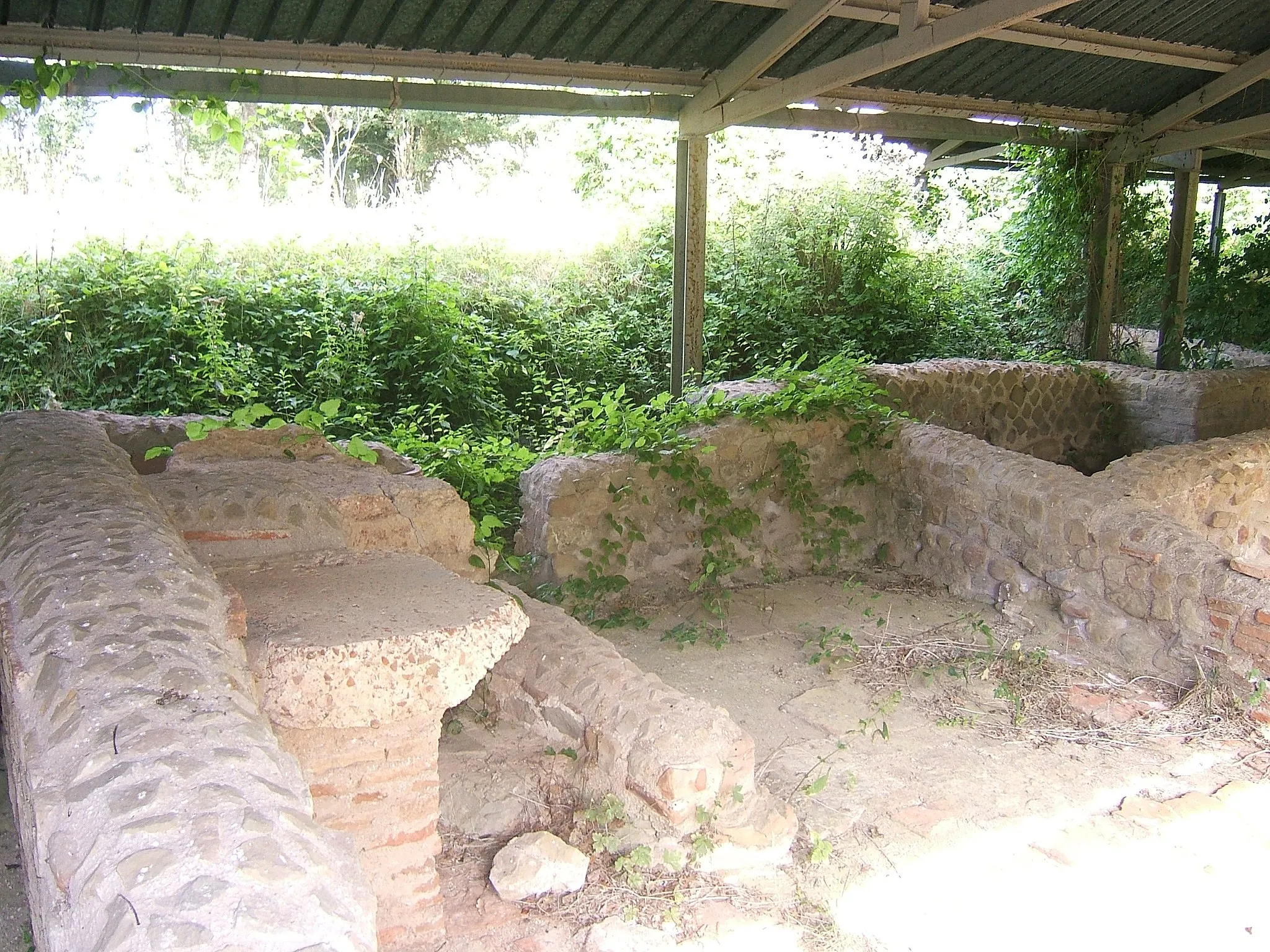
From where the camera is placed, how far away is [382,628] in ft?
8.72

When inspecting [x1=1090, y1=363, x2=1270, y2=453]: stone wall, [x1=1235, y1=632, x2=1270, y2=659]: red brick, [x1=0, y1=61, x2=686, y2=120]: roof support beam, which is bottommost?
[x1=1235, y1=632, x2=1270, y2=659]: red brick

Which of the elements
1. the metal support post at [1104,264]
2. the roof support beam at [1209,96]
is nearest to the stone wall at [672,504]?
the roof support beam at [1209,96]

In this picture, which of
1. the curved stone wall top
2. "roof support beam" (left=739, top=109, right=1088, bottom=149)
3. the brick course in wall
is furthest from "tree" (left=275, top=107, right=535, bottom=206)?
the curved stone wall top

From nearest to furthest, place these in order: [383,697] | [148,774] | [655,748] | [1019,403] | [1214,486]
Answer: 1. [148,774]
2. [383,697]
3. [655,748]
4. [1214,486]
5. [1019,403]

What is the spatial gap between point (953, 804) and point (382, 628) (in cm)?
230

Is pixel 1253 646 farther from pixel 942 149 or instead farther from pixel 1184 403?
pixel 942 149

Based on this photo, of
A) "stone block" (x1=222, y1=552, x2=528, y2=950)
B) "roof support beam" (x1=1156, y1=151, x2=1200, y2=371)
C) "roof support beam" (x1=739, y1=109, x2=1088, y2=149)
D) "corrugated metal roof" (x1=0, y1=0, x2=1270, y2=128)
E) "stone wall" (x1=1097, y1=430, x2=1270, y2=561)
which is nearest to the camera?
"stone block" (x1=222, y1=552, x2=528, y2=950)

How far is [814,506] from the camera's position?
253 inches

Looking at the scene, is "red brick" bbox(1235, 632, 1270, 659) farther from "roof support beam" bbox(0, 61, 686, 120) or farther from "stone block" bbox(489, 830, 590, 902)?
"roof support beam" bbox(0, 61, 686, 120)

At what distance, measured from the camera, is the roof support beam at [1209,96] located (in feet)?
25.6

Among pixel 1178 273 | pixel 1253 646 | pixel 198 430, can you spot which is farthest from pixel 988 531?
pixel 1178 273

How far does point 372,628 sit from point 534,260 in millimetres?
7931

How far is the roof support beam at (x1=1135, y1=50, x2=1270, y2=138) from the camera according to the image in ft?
25.6

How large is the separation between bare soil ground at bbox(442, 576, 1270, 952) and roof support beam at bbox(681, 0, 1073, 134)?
3347 mm
